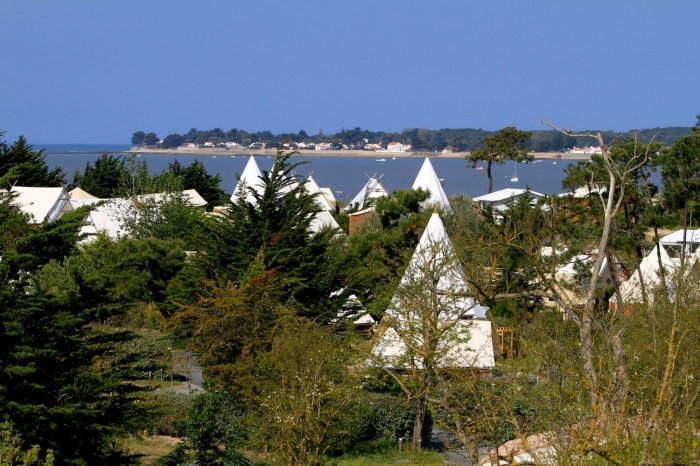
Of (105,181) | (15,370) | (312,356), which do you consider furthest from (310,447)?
(105,181)

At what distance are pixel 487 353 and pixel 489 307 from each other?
16.9 ft

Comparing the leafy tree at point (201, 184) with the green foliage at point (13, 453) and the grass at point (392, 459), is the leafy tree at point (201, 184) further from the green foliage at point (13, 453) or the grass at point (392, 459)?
the green foliage at point (13, 453)

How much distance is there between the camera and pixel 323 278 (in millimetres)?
20016

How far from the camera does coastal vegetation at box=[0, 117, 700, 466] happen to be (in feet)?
30.3

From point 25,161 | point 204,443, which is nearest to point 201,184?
point 25,161

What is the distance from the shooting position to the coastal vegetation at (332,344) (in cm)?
923

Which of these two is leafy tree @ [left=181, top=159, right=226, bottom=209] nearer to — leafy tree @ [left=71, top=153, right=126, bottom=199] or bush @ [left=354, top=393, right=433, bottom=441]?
leafy tree @ [left=71, top=153, right=126, bottom=199]

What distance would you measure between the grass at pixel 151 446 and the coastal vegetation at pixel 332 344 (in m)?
0.11

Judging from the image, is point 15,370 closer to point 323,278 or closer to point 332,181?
point 323,278

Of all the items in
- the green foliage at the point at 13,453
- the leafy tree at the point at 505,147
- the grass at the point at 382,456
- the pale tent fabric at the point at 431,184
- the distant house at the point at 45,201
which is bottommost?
the grass at the point at 382,456

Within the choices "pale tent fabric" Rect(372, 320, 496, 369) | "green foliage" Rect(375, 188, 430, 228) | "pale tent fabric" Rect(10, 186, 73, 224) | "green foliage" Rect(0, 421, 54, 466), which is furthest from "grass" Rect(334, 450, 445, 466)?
"pale tent fabric" Rect(10, 186, 73, 224)

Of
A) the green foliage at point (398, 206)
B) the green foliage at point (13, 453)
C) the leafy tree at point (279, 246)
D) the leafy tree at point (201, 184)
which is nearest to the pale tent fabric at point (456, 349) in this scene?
the leafy tree at point (279, 246)

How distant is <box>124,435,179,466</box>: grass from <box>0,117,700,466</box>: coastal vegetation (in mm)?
113

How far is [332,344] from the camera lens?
15.2 meters
